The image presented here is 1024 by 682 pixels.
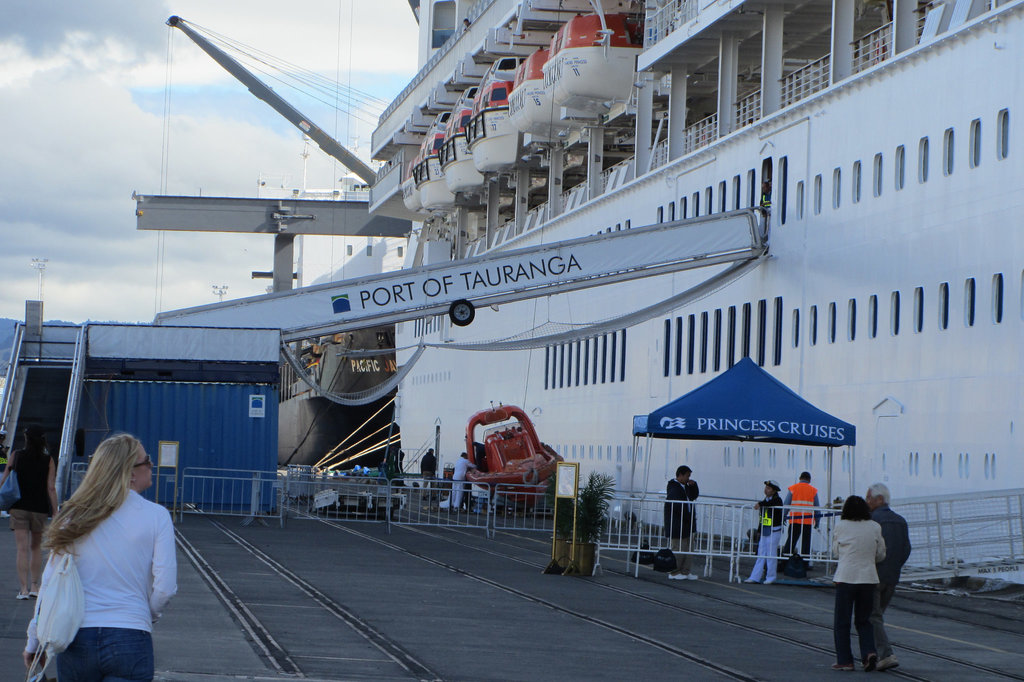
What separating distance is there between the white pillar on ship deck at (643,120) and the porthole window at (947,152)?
16695 millimetres

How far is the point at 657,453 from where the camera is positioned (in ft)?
114

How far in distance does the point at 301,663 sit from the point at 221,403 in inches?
738

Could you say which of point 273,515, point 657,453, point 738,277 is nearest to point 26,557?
point 273,515

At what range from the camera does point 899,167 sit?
76.3ft

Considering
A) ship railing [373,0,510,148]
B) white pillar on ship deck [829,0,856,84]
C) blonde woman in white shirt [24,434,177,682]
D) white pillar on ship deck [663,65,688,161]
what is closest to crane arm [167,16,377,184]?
ship railing [373,0,510,148]

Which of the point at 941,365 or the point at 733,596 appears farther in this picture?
the point at 941,365

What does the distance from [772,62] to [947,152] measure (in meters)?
9.05

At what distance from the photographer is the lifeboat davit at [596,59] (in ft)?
129

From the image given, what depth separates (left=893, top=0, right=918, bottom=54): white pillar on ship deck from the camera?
24.5 meters

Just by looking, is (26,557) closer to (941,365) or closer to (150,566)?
Answer: (150,566)

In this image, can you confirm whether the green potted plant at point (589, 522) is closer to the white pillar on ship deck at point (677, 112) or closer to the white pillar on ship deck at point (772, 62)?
the white pillar on ship deck at point (772, 62)

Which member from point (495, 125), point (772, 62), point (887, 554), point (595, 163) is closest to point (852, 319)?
point (772, 62)

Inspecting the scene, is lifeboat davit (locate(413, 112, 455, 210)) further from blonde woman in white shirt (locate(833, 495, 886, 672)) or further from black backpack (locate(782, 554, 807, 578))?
blonde woman in white shirt (locate(833, 495, 886, 672))

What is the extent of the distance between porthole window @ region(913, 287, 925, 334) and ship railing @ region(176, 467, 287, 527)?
12209 mm
